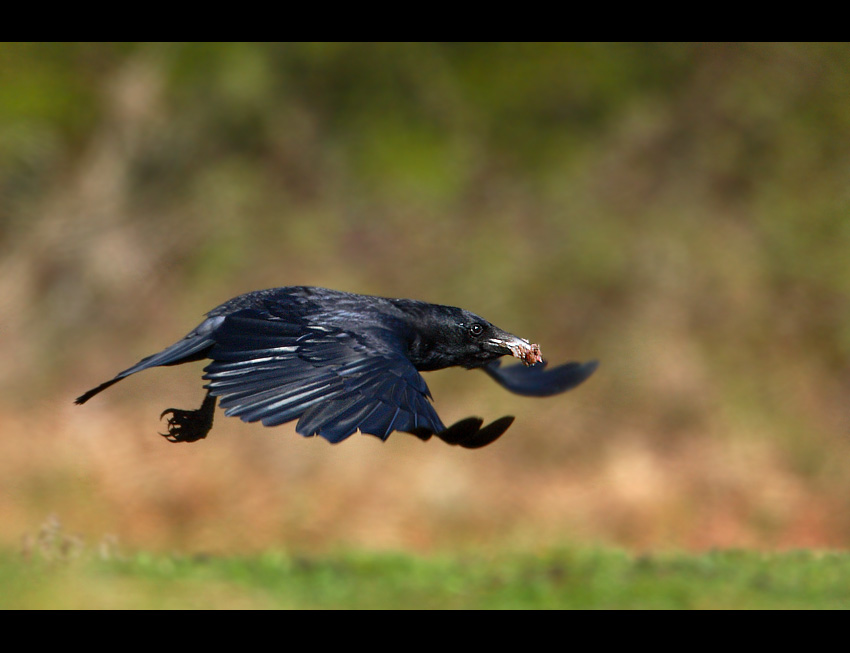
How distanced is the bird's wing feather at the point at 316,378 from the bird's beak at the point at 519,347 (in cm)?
46

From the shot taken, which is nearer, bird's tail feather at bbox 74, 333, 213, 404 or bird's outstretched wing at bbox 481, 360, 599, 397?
bird's tail feather at bbox 74, 333, 213, 404

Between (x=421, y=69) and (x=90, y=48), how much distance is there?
3.68 meters

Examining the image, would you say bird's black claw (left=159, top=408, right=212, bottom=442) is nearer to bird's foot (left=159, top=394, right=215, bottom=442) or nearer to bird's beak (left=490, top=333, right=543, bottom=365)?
bird's foot (left=159, top=394, right=215, bottom=442)

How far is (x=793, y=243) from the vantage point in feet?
34.2

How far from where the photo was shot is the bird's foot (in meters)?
4.20

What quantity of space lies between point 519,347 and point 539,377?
87 centimetres

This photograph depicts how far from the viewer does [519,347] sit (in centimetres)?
417

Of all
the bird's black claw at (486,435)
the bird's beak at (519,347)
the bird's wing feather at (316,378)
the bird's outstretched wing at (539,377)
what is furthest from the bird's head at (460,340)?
the bird's black claw at (486,435)

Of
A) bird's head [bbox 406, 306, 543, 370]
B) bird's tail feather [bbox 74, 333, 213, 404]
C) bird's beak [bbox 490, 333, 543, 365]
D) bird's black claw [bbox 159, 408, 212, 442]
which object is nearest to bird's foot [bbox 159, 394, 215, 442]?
bird's black claw [bbox 159, 408, 212, 442]

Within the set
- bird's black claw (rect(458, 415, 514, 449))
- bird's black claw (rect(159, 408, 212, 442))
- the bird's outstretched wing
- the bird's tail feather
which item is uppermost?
the bird's outstretched wing

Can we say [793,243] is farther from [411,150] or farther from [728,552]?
[728,552]

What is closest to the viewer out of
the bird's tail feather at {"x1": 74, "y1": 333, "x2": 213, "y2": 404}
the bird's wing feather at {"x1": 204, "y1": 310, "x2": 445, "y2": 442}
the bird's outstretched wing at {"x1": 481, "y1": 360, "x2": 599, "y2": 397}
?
the bird's wing feather at {"x1": 204, "y1": 310, "x2": 445, "y2": 442}

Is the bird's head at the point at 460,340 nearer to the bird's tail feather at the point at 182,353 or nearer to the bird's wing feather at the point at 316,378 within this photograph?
the bird's wing feather at the point at 316,378

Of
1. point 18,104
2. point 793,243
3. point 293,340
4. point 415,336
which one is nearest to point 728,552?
point 415,336
